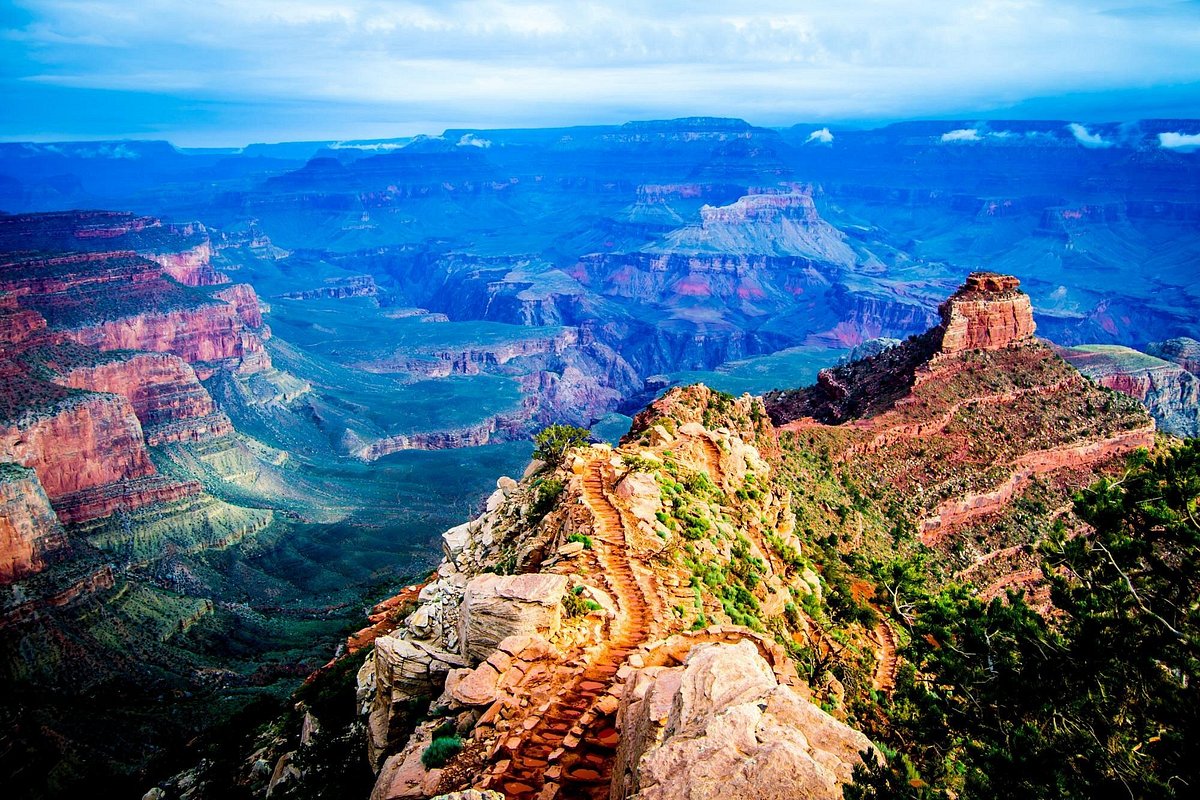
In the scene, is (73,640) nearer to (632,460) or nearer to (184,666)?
(184,666)

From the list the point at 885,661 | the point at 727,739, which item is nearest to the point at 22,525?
the point at 885,661

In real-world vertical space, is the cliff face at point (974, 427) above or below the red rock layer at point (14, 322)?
below

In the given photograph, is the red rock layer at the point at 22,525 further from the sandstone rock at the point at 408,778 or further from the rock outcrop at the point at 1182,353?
the rock outcrop at the point at 1182,353

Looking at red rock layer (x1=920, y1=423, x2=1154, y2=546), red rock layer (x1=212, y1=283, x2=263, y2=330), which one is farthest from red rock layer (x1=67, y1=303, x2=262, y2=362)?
red rock layer (x1=920, y1=423, x2=1154, y2=546)

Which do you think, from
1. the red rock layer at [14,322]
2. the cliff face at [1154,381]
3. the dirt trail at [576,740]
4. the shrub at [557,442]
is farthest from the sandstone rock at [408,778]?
the cliff face at [1154,381]

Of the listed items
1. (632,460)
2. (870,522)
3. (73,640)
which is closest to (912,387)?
(870,522)

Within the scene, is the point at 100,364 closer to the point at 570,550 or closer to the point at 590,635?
the point at 570,550
